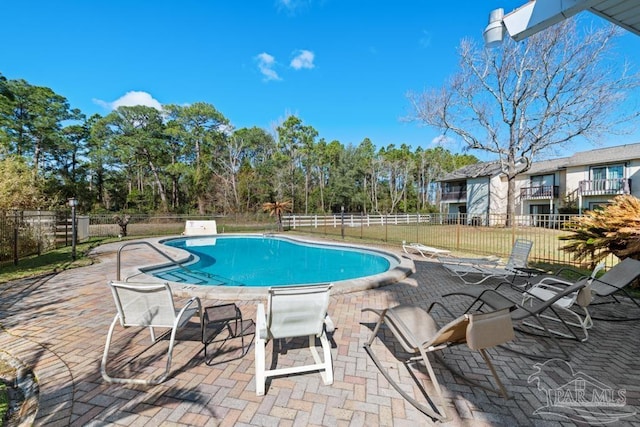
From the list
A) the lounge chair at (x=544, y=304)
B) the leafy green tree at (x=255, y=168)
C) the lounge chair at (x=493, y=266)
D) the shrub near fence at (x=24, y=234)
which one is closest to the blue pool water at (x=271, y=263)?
the lounge chair at (x=493, y=266)

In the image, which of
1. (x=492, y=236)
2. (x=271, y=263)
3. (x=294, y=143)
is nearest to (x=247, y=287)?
(x=271, y=263)

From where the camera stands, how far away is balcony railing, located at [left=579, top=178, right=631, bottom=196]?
17.1 metres

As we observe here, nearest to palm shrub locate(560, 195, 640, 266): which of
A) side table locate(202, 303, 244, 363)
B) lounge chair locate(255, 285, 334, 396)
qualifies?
lounge chair locate(255, 285, 334, 396)

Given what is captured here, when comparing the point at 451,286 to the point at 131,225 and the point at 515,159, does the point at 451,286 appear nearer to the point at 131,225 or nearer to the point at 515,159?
the point at 515,159

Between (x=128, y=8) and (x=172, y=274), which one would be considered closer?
(x=172, y=274)

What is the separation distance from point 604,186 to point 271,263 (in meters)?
22.3

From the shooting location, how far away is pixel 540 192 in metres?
21.0

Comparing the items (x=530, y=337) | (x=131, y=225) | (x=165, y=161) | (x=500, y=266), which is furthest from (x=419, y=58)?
(x=165, y=161)

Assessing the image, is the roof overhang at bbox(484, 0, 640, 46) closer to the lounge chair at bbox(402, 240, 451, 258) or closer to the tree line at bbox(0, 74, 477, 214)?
the lounge chair at bbox(402, 240, 451, 258)

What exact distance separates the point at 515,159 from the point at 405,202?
55.0ft

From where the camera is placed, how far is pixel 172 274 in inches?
268

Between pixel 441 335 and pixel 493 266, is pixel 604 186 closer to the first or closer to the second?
pixel 493 266

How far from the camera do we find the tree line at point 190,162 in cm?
2608

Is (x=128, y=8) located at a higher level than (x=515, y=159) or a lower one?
higher
